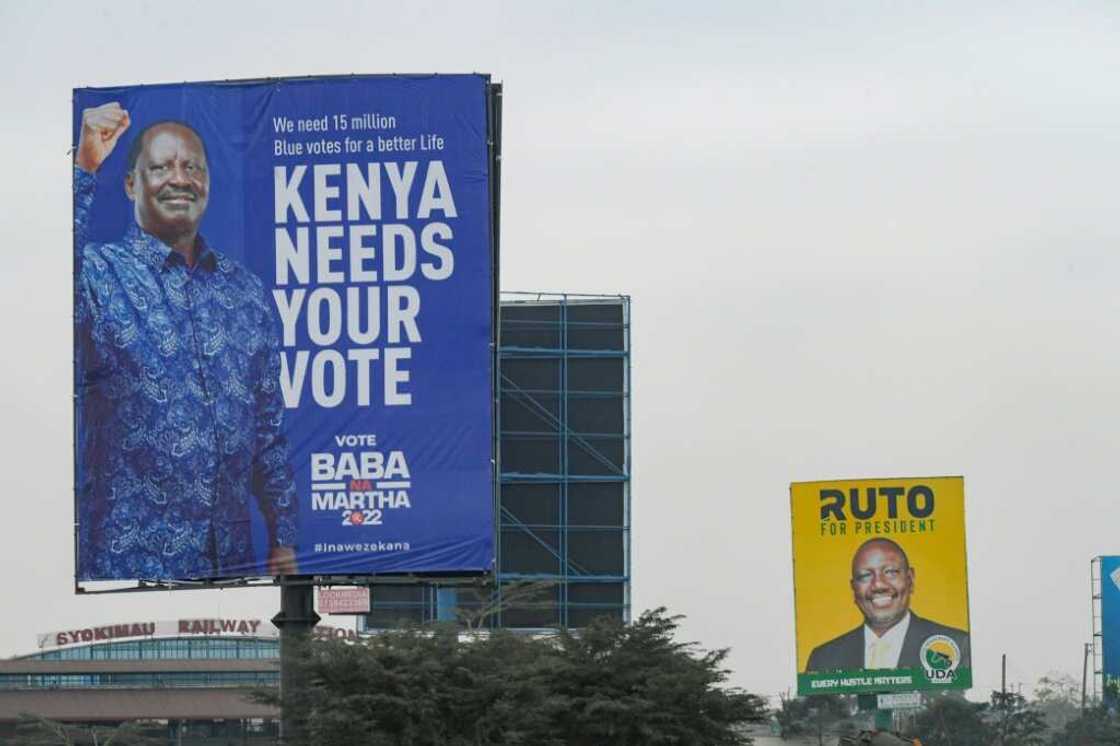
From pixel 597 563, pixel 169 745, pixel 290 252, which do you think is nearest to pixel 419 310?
pixel 290 252

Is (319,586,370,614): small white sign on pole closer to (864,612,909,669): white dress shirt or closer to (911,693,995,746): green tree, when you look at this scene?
(864,612,909,669): white dress shirt

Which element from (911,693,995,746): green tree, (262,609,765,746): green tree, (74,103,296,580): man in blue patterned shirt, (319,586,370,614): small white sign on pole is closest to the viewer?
(262,609,765,746): green tree

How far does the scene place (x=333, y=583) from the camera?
38.0 meters

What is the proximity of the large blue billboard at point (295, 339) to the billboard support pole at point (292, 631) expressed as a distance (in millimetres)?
953

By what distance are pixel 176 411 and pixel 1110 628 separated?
53.1 m

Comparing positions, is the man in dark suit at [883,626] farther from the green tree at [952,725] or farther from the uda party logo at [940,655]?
the green tree at [952,725]

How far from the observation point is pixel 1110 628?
82.4m

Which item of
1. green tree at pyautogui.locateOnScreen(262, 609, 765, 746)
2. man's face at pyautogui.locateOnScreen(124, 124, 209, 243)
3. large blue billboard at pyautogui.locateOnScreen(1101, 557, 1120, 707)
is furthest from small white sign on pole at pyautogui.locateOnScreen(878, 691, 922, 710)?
man's face at pyautogui.locateOnScreen(124, 124, 209, 243)

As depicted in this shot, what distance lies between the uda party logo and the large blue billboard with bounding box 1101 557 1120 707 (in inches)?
802

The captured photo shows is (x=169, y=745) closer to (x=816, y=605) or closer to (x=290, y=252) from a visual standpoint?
(x=816, y=605)

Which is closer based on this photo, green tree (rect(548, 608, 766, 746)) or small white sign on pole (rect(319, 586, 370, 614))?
green tree (rect(548, 608, 766, 746))

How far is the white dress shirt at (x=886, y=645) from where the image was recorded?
6366cm

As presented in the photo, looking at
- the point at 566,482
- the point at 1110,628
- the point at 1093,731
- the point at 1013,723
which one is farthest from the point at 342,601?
the point at 1013,723

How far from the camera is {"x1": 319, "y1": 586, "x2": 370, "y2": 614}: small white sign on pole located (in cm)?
5180
